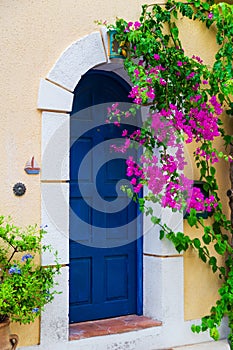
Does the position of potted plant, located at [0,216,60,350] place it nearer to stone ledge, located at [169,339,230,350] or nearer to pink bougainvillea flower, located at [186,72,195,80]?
stone ledge, located at [169,339,230,350]

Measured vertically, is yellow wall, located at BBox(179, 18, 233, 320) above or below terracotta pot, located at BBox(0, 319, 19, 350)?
above

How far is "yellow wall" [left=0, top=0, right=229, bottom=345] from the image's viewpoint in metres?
3.95

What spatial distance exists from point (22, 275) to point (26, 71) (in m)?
1.56

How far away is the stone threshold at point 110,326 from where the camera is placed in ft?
14.0

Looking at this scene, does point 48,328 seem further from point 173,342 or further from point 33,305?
point 173,342

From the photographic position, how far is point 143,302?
15.8 feet

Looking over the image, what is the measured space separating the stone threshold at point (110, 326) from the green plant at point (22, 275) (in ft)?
1.56

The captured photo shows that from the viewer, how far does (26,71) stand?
406cm

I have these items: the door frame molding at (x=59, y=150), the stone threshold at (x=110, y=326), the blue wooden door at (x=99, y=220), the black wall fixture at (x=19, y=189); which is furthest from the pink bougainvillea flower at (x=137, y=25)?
the stone threshold at (x=110, y=326)

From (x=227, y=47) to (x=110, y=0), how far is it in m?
1.19

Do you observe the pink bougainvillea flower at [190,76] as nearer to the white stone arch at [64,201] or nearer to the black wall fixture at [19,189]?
A: the white stone arch at [64,201]

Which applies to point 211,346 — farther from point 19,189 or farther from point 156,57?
point 156,57

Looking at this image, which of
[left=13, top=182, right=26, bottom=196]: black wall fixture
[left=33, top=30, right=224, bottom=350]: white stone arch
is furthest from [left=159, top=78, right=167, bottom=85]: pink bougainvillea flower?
[left=13, top=182, right=26, bottom=196]: black wall fixture

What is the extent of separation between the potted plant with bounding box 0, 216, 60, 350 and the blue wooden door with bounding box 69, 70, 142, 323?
1.97ft
